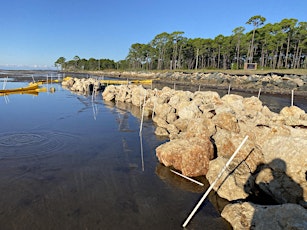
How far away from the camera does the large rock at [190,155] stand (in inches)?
283

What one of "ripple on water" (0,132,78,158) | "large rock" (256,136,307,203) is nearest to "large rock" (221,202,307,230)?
→ "large rock" (256,136,307,203)

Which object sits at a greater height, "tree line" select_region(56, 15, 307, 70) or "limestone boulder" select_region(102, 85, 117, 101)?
"tree line" select_region(56, 15, 307, 70)

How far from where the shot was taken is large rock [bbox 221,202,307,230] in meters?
4.04

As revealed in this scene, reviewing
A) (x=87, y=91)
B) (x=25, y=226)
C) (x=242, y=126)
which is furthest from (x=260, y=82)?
(x=25, y=226)

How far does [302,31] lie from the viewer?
5119cm

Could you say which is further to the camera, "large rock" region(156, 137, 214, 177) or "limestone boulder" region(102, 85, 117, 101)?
"limestone boulder" region(102, 85, 117, 101)

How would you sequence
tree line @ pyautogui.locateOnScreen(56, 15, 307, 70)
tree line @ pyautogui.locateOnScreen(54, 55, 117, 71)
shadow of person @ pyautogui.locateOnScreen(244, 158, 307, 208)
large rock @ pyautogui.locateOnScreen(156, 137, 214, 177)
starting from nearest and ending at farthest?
1. shadow of person @ pyautogui.locateOnScreen(244, 158, 307, 208)
2. large rock @ pyautogui.locateOnScreen(156, 137, 214, 177)
3. tree line @ pyautogui.locateOnScreen(56, 15, 307, 70)
4. tree line @ pyautogui.locateOnScreen(54, 55, 117, 71)

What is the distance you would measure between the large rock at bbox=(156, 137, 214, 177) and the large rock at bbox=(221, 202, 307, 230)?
6.59ft

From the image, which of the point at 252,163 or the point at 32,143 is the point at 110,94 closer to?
the point at 32,143

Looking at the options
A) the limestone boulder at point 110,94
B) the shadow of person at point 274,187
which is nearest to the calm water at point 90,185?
the shadow of person at point 274,187

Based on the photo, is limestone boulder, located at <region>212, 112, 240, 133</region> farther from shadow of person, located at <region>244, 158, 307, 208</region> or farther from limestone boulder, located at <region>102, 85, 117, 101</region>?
limestone boulder, located at <region>102, 85, 117, 101</region>

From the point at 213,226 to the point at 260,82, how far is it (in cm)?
3802

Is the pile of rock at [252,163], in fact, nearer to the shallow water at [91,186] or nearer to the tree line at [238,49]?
the shallow water at [91,186]

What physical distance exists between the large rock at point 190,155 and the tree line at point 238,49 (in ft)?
188
